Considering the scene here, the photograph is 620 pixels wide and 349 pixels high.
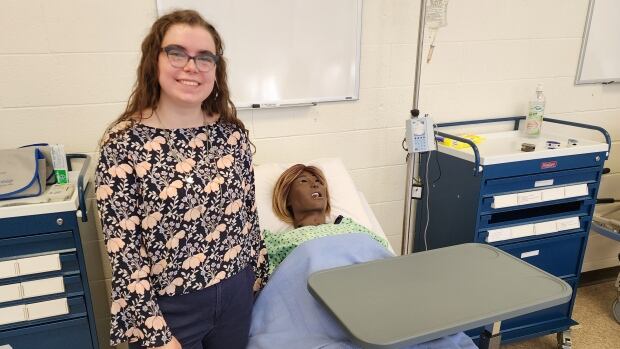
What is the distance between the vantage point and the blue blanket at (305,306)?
1.21 m

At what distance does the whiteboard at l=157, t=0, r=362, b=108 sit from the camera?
1848 mm

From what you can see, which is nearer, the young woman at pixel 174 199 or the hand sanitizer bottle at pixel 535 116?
the young woman at pixel 174 199

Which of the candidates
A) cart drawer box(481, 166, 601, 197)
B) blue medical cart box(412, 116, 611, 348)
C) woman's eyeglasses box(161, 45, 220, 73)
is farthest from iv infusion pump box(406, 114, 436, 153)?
→ woman's eyeglasses box(161, 45, 220, 73)

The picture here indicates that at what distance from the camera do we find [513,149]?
227cm

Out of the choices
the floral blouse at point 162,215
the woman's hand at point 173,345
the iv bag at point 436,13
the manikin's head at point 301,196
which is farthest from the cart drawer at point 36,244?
the iv bag at point 436,13

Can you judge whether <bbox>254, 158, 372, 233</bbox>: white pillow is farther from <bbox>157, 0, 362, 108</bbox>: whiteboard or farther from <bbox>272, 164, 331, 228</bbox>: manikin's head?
<bbox>157, 0, 362, 108</bbox>: whiteboard

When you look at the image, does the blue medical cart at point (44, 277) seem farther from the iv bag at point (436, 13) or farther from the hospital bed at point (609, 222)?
the hospital bed at point (609, 222)

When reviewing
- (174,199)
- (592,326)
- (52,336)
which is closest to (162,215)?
(174,199)

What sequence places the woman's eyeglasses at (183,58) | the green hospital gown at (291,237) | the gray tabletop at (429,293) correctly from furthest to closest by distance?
the green hospital gown at (291,237), the woman's eyeglasses at (183,58), the gray tabletop at (429,293)

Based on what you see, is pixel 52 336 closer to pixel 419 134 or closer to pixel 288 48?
pixel 288 48

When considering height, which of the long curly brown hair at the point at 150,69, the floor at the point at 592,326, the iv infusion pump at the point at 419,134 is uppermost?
the long curly brown hair at the point at 150,69

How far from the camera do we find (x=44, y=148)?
148cm

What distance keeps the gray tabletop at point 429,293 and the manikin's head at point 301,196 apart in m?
0.55

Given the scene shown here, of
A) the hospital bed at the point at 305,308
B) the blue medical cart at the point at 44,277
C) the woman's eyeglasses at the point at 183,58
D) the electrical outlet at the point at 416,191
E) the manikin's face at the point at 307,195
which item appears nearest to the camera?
the woman's eyeglasses at the point at 183,58
